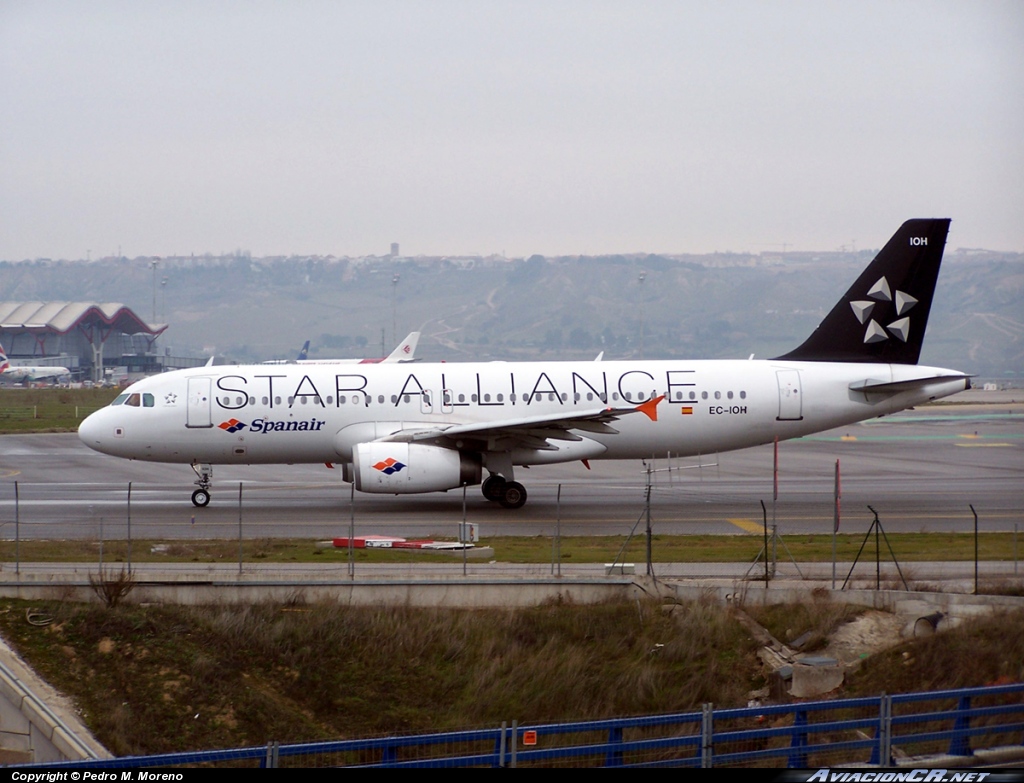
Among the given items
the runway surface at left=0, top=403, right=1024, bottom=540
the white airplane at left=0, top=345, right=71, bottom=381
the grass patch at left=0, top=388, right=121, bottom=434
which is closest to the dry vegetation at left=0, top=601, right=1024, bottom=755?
the runway surface at left=0, top=403, right=1024, bottom=540

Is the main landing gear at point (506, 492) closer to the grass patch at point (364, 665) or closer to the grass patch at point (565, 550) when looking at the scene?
the grass patch at point (565, 550)

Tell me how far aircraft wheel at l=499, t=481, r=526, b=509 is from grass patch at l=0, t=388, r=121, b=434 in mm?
34243

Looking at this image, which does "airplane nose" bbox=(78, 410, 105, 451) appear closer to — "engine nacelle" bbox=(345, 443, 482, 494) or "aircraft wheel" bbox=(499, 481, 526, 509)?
"engine nacelle" bbox=(345, 443, 482, 494)

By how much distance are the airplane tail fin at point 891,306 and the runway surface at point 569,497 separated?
4128mm

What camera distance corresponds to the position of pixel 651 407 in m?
29.7

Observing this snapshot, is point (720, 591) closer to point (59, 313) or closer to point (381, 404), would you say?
point (381, 404)

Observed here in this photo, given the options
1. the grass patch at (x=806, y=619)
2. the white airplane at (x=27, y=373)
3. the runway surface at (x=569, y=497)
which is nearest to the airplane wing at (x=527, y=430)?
the runway surface at (x=569, y=497)

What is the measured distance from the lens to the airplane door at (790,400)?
3116cm

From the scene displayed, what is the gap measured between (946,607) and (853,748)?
6.20m

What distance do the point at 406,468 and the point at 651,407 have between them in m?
6.53

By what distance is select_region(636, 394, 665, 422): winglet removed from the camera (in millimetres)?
28875

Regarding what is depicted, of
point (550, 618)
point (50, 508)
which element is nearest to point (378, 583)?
point (550, 618)

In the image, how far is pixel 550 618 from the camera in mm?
19891
